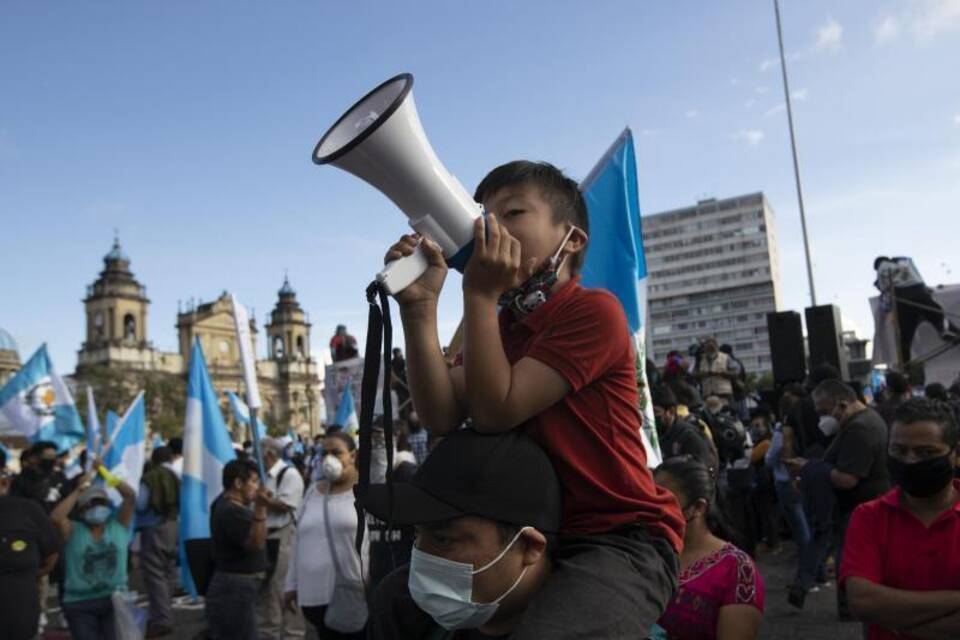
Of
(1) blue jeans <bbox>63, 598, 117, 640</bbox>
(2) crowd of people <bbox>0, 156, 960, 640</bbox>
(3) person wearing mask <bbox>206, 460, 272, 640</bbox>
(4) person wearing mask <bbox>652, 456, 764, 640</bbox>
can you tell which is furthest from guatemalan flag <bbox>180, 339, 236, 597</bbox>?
(4) person wearing mask <bbox>652, 456, 764, 640</bbox>

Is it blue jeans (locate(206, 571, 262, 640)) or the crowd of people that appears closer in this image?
the crowd of people

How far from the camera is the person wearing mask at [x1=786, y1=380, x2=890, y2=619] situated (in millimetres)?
6730

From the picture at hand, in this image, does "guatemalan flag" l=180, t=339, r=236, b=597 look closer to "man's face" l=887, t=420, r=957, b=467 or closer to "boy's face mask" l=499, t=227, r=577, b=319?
"man's face" l=887, t=420, r=957, b=467

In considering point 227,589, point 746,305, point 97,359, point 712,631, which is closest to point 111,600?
point 227,589

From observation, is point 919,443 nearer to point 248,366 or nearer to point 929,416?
point 929,416

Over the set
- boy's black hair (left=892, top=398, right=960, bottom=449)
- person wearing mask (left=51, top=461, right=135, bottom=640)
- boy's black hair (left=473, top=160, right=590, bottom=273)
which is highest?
boy's black hair (left=473, top=160, right=590, bottom=273)

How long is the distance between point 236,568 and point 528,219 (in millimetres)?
5767

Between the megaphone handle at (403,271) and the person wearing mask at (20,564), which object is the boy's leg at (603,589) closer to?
the megaphone handle at (403,271)

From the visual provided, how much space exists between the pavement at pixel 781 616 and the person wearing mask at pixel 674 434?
1727 mm

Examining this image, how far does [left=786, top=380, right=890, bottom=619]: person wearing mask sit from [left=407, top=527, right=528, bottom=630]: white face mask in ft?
17.9

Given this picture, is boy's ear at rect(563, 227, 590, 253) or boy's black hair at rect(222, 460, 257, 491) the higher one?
boy's ear at rect(563, 227, 590, 253)

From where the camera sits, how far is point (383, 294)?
1.90 metres

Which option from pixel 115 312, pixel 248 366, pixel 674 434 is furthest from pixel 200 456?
pixel 115 312

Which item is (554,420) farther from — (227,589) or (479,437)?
(227,589)
